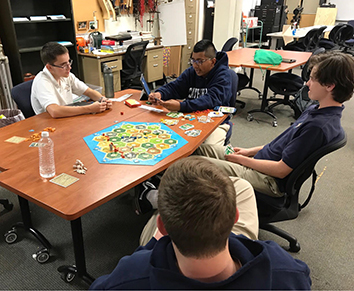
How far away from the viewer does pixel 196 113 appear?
2.28 meters

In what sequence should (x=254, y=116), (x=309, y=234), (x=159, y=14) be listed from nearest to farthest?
(x=309, y=234), (x=254, y=116), (x=159, y=14)

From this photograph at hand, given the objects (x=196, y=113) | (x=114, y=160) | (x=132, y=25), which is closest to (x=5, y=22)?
(x=132, y=25)

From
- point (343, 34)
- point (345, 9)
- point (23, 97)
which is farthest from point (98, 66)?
point (345, 9)

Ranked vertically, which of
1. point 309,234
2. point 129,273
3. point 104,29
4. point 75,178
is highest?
point 104,29

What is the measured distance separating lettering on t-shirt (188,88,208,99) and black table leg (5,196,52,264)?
1498 mm

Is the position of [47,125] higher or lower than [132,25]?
lower

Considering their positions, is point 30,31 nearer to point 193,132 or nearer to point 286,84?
point 193,132

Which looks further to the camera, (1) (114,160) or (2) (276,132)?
(2) (276,132)

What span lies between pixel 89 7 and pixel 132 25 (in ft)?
3.37

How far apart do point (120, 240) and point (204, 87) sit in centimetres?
140

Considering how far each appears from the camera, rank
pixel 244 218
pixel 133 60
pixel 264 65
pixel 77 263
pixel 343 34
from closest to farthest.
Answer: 1. pixel 244 218
2. pixel 77 263
3. pixel 264 65
4. pixel 133 60
5. pixel 343 34

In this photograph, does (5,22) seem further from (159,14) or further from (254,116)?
(254,116)

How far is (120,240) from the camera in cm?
200

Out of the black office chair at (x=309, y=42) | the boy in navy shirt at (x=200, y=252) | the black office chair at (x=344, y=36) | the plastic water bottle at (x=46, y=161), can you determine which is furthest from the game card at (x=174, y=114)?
the black office chair at (x=344, y=36)
